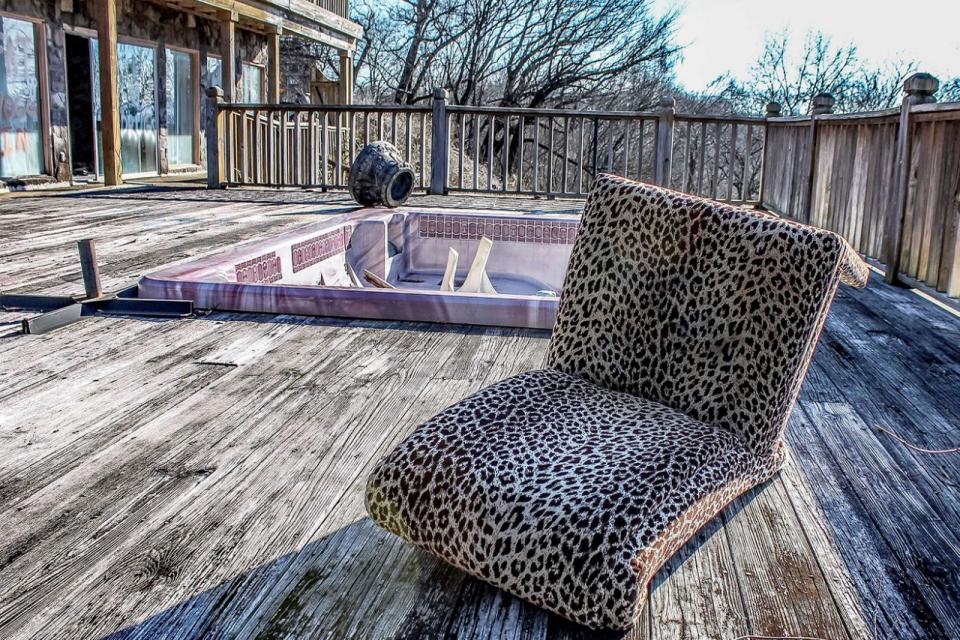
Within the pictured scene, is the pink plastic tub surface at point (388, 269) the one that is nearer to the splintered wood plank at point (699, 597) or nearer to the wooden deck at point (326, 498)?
the wooden deck at point (326, 498)

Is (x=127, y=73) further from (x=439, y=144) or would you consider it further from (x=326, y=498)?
(x=326, y=498)

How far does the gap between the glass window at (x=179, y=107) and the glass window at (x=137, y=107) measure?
0.36m

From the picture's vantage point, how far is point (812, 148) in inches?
252

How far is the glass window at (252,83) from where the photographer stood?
12.6 metres

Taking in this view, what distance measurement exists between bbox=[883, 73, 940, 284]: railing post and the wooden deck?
1.36m

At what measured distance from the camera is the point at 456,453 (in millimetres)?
1560

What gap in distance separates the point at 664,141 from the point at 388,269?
3394 mm

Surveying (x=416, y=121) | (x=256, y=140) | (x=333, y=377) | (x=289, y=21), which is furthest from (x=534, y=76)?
(x=333, y=377)

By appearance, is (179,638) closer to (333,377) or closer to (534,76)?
(333,377)

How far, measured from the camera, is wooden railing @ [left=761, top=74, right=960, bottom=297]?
3.95 meters

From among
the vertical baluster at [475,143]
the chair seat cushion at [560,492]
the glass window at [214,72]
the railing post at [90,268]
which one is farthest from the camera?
the glass window at [214,72]

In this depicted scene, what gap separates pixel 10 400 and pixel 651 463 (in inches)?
68.6

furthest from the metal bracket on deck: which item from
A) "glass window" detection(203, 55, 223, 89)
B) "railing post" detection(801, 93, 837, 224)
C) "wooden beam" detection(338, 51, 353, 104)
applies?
"wooden beam" detection(338, 51, 353, 104)

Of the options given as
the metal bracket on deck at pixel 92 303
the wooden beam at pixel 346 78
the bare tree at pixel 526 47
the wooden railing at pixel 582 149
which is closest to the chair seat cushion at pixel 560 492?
the metal bracket on deck at pixel 92 303
